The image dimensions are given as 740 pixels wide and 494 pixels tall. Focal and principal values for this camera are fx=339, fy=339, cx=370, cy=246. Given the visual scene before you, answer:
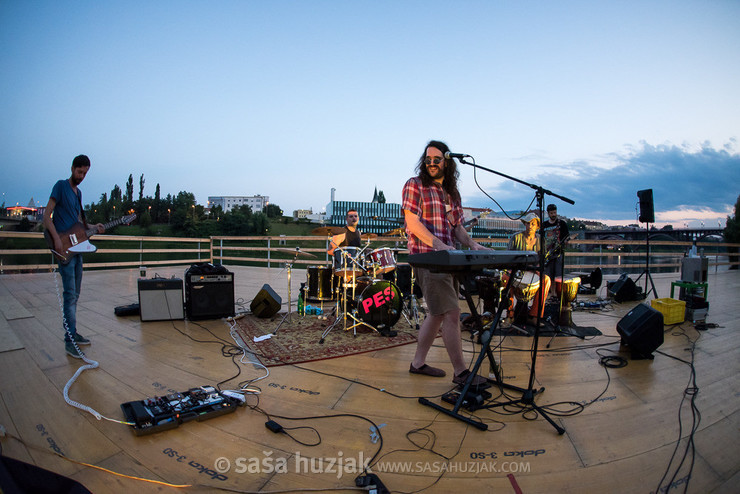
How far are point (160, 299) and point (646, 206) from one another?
25.6 feet

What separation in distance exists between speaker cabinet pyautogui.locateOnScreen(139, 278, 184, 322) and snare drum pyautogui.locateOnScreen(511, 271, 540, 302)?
4.20 metres

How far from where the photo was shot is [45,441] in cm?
165

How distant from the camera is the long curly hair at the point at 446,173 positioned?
238 cm

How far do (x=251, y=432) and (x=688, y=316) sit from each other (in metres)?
5.64

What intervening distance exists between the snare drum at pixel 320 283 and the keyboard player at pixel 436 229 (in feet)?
10.6

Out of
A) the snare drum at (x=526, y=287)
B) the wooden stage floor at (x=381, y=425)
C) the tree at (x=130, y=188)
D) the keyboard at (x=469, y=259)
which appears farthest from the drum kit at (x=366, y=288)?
the tree at (x=130, y=188)

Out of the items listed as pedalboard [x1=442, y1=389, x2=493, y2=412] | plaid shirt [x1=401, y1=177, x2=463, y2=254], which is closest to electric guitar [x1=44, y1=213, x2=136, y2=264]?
plaid shirt [x1=401, y1=177, x2=463, y2=254]

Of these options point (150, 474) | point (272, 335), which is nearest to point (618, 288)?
point (272, 335)

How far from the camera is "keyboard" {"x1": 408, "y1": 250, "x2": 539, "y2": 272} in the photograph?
5.41 feet

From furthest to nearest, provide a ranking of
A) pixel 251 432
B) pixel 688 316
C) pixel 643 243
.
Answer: pixel 643 243 < pixel 688 316 < pixel 251 432

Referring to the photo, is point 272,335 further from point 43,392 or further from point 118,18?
point 118,18

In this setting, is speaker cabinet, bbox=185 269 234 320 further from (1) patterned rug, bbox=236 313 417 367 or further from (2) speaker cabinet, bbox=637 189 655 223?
(2) speaker cabinet, bbox=637 189 655 223

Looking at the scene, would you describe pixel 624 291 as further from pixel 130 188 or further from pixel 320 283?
pixel 130 188

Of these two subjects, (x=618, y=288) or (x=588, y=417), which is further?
(x=618, y=288)
